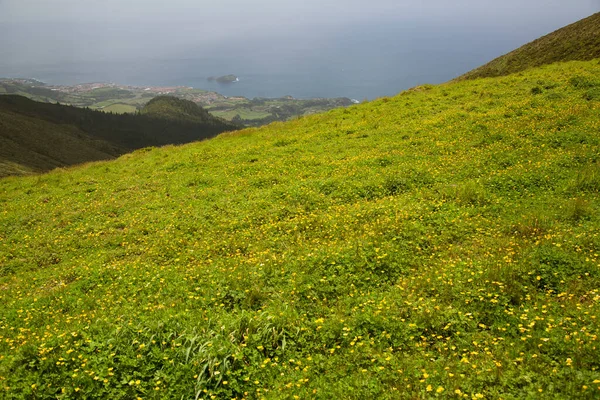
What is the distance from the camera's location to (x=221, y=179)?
2022cm

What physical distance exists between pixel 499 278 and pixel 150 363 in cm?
759

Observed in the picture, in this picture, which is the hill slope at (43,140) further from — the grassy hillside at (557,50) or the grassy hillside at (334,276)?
Result: the grassy hillside at (557,50)

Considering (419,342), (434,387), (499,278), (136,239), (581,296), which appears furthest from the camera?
(136,239)

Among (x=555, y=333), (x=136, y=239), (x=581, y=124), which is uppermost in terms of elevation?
(x=581, y=124)

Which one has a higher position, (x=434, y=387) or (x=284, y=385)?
(x=434, y=387)

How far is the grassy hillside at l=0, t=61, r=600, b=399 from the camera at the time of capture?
6227 mm

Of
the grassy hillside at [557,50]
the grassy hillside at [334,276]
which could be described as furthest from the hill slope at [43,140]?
the grassy hillside at [557,50]

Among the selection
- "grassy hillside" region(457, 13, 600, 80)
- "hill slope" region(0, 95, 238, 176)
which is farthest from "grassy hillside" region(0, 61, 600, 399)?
"hill slope" region(0, 95, 238, 176)

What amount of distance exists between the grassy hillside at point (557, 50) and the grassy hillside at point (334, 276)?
19594 mm

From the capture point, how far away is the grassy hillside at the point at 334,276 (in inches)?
245

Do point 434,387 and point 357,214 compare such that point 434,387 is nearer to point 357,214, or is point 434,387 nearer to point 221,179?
point 357,214

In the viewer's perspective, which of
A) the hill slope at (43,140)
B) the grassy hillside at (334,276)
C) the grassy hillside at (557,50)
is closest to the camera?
the grassy hillside at (334,276)

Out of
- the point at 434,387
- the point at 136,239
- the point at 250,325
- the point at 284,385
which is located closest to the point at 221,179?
the point at 136,239

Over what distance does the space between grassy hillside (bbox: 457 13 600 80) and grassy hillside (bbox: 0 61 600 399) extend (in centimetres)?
1959
